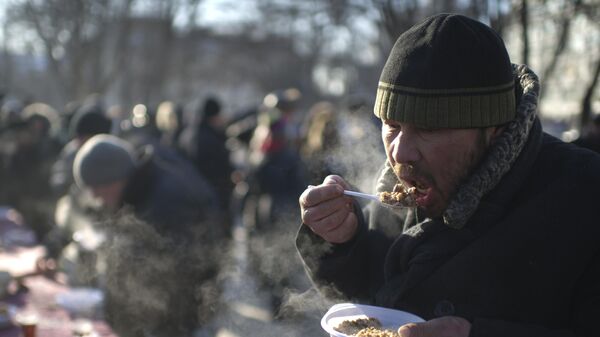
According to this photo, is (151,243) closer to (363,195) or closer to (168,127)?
(363,195)

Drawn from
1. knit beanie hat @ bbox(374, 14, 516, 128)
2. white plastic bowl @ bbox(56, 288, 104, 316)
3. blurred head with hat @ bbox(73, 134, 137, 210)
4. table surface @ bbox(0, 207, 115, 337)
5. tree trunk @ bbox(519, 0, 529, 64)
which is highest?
tree trunk @ bbox(519, 0, 529, 64)

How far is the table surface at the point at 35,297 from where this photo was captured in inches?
140

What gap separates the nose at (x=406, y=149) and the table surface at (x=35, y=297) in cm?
251

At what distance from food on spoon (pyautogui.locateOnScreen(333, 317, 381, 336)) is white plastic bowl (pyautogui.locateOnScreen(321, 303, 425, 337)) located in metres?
0.01

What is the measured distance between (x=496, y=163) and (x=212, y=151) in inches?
243

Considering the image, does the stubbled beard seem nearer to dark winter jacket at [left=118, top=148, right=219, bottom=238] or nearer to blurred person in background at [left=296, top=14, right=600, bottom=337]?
blurred person in background at [left=296, top=14, right=600, bottom=337]

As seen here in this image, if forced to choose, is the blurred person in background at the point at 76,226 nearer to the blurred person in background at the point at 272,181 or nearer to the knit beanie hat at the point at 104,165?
the knit beanie hat at the point at 104,165

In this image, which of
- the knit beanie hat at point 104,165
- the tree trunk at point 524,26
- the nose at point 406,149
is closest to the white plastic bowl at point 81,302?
the knit beanie hat at point 104,165

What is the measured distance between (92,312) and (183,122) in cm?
764

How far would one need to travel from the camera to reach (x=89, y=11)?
15820 mm

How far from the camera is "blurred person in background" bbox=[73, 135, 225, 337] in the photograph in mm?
3502

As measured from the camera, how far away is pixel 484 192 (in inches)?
61.8

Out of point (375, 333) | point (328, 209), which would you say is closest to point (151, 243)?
point (328, 209)

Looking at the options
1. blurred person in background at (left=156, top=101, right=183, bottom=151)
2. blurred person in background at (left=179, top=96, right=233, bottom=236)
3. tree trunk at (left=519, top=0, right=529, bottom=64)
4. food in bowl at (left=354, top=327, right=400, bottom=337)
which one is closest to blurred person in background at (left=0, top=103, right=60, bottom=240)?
blurred person in background at (left=156, top=101, right=183, bottom=151)
